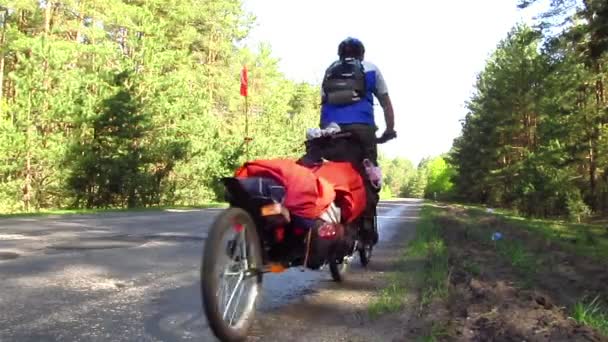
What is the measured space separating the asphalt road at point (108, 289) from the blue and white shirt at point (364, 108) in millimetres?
1542

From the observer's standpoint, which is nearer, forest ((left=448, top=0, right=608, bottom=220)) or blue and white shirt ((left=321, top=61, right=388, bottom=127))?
blue and white shirt ((left=321, top=61, right=388, bottom=127))

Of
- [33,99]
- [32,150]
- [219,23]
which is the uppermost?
[219,23]

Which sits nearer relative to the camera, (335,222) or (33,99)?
(335,222)

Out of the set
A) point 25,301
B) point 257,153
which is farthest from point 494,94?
point 25,301

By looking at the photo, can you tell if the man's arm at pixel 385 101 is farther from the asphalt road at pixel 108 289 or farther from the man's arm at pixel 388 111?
the asphalt road at pixel 108 289

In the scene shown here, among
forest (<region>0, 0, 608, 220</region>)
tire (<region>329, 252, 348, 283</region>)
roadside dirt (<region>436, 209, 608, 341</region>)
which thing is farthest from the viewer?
forest (<region>0, 0, 608, 220</region>)

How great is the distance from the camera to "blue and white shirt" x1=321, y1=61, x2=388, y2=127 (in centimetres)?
453

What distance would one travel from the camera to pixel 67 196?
23672 millimetres

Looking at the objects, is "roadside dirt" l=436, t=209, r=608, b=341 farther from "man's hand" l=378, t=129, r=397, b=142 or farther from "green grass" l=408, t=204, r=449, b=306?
"man's hand" l=378, t=129, r=397, b=142

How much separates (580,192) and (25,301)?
2979 centimetres

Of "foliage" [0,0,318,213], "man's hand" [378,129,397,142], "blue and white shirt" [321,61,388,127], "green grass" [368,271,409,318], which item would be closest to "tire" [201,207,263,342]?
"green grass" [368,271,409,318]

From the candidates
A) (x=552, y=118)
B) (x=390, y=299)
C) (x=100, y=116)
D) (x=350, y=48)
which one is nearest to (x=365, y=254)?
(x=390, y=299)

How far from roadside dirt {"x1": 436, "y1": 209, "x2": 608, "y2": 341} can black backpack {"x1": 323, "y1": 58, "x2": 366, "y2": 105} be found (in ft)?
5.89

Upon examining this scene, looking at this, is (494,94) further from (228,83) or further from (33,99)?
(33,99)
